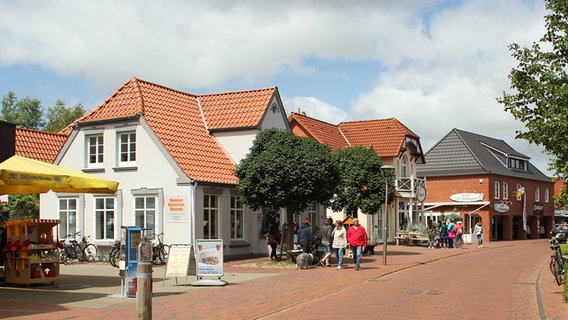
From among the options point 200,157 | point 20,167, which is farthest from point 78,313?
point 200,157

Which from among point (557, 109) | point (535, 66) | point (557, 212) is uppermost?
point (535, 66)

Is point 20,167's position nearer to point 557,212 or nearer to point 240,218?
point 240,218

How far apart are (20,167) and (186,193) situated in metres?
10.5

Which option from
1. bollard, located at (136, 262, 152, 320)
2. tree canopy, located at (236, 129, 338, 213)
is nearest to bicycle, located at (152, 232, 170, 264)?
tree canopy, located at (236, 129, 338, 213)

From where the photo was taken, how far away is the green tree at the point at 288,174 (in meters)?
23.2

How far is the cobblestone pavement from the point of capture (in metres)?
12.3

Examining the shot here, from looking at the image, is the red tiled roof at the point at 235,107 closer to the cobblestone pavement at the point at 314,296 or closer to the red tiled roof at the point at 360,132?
the cobblestone pavement at the point at 314,296

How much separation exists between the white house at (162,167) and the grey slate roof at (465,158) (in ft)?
99.3

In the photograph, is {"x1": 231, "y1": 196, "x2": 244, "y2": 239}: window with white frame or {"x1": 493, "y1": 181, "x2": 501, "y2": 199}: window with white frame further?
{"x1": 493, "y1": 181, "x2": 501, "y2": 199}: window with white frame

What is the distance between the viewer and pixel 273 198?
23.4 m

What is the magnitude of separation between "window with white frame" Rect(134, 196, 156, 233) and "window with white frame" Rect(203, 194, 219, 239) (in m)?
2.01

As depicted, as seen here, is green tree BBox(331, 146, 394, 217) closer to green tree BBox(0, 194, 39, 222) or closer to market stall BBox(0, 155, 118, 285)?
market stall BBox(0, 155, 118, 285)

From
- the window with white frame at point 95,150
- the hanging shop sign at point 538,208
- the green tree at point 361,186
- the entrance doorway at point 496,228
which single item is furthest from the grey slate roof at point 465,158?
the window with white frame at point 95,150

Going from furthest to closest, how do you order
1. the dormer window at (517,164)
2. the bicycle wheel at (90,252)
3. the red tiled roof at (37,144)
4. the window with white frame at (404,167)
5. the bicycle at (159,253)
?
the dormer window at (517,164) → the window with white frame at (404,167) → the red tiled roof at (37,144) → the bicycle wheel at (90,252) → the bicycle at (159,253)
